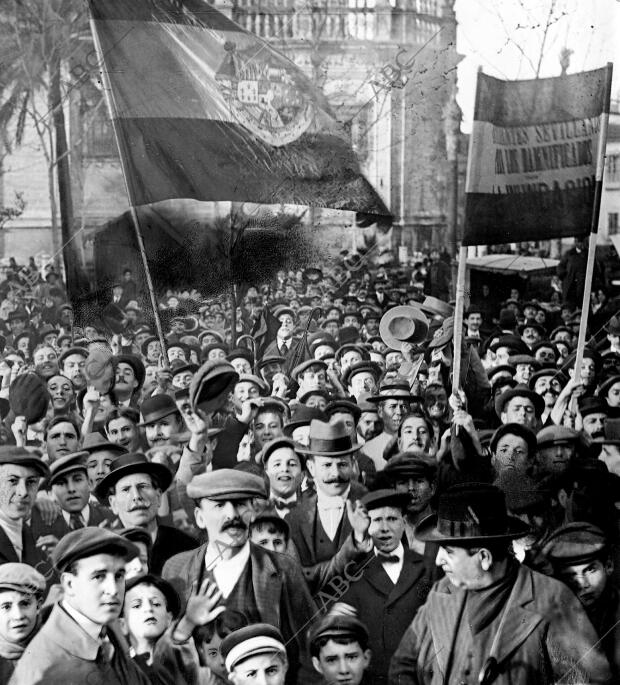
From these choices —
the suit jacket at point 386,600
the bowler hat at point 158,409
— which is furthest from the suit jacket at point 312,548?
the bowler hat at point 158,409

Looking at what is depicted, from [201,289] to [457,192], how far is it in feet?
4.86

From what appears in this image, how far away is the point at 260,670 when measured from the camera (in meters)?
6.08

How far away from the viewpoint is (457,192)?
22.3ft

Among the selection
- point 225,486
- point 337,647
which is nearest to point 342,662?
point 337,647

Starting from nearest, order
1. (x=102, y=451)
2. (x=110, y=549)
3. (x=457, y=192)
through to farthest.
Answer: (x=110, y=549) < (x=102, y=451) < (x=457, y=192)

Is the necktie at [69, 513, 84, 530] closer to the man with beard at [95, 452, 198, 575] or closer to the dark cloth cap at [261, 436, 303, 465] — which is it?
the man with beard at [95, 452, 198, 575]

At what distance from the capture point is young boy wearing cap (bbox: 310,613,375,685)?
620 centimetres

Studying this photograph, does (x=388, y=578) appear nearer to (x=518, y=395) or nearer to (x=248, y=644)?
(x=248, y=644)

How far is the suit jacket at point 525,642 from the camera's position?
6113mm

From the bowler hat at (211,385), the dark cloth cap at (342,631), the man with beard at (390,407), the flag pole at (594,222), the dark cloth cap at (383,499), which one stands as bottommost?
the dark cloth cap at (342,631)

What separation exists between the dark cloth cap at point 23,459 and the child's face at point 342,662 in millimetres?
1629

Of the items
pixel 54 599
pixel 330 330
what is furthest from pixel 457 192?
pixel 54 599

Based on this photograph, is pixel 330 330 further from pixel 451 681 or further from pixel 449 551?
pixel 451 681

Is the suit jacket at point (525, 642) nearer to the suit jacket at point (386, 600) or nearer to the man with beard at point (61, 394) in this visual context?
the suit jacket at point (386, 600)
